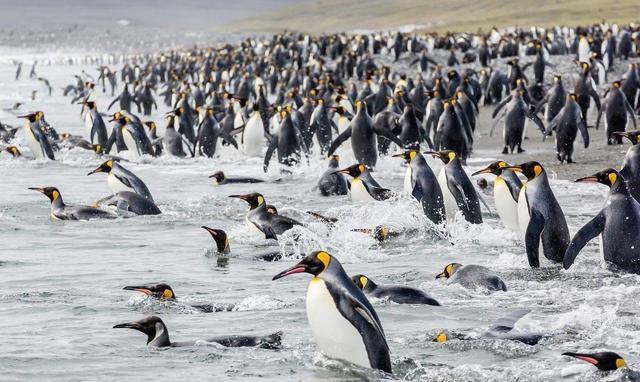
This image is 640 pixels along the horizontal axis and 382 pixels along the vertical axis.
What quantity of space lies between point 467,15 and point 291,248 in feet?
298

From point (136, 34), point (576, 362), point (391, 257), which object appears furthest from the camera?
point (136, 34)

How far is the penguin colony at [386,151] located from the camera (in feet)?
19.4

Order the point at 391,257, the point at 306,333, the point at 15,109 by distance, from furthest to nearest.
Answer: the point at 15,109 → the point at 391,257 → the point at 306,333

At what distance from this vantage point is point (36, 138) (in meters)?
16.3

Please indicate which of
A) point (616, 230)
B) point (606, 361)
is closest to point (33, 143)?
point (616, 230)

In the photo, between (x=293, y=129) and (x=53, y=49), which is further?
(x=53, y=49)

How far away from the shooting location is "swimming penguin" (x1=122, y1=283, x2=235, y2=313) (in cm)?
689

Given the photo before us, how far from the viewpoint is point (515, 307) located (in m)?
6.82

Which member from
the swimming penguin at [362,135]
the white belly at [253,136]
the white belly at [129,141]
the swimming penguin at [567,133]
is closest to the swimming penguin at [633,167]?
the swimming penguin at [362,135]

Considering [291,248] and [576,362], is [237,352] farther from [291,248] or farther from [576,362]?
[291,248]

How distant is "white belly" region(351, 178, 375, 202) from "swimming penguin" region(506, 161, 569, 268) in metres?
2.46

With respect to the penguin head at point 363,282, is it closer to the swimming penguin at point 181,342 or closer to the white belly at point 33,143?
the swimming penguin at point 181,342

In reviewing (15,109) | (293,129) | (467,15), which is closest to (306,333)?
(293,129)

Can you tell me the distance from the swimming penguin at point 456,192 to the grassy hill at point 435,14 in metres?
57.0
